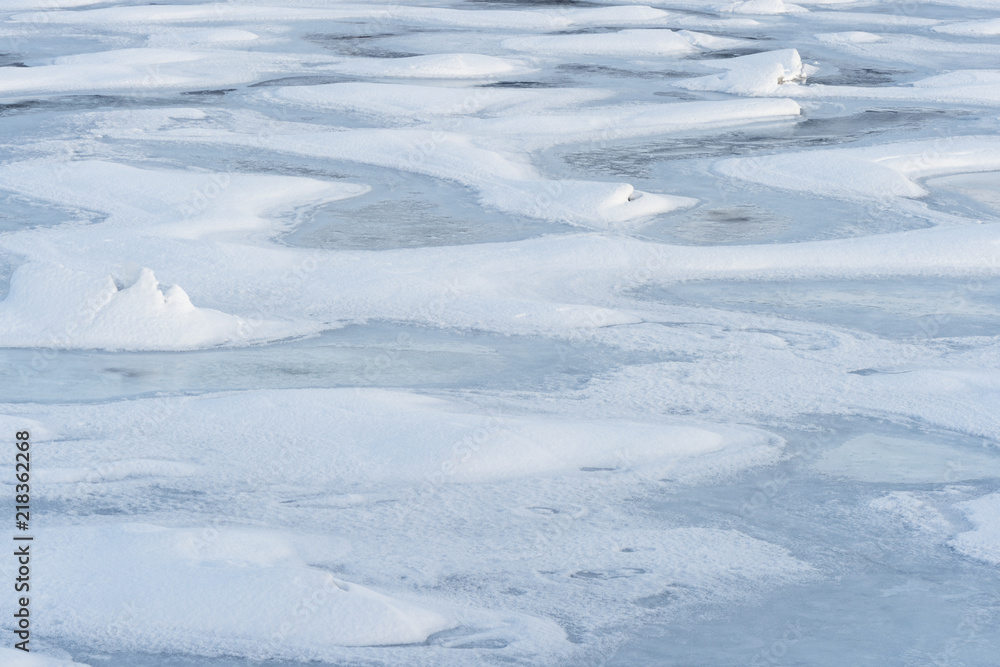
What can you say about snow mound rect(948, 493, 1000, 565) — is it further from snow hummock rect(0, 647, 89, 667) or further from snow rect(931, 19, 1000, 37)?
snow rect(931, 19, 1000, 37)

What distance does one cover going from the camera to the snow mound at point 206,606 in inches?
135

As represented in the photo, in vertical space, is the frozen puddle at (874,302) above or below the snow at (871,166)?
below

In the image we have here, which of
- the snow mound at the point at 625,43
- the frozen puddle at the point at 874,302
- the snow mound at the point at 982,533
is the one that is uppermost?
the snow mound at the point at 625,43

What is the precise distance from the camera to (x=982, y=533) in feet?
13.7

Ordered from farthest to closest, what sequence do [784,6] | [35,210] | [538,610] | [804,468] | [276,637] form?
[784,6] < [35,210] < [804,468] < [538,610] < [276,637]

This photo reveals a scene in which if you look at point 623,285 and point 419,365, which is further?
point 623,285

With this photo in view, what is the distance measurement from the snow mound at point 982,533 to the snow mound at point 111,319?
328cm

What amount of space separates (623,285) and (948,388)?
6.87 ft

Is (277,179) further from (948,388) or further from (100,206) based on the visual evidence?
(948,388)

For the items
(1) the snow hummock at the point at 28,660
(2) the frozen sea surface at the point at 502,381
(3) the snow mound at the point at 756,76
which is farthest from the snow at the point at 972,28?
(1) the snow hummock at the point at 28,660

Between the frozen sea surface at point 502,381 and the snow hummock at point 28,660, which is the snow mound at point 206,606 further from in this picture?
the snow hummock at point 28,660

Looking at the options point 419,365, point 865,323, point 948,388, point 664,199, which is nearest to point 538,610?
point 419,365

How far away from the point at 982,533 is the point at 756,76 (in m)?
9.94

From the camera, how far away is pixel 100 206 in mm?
8461
